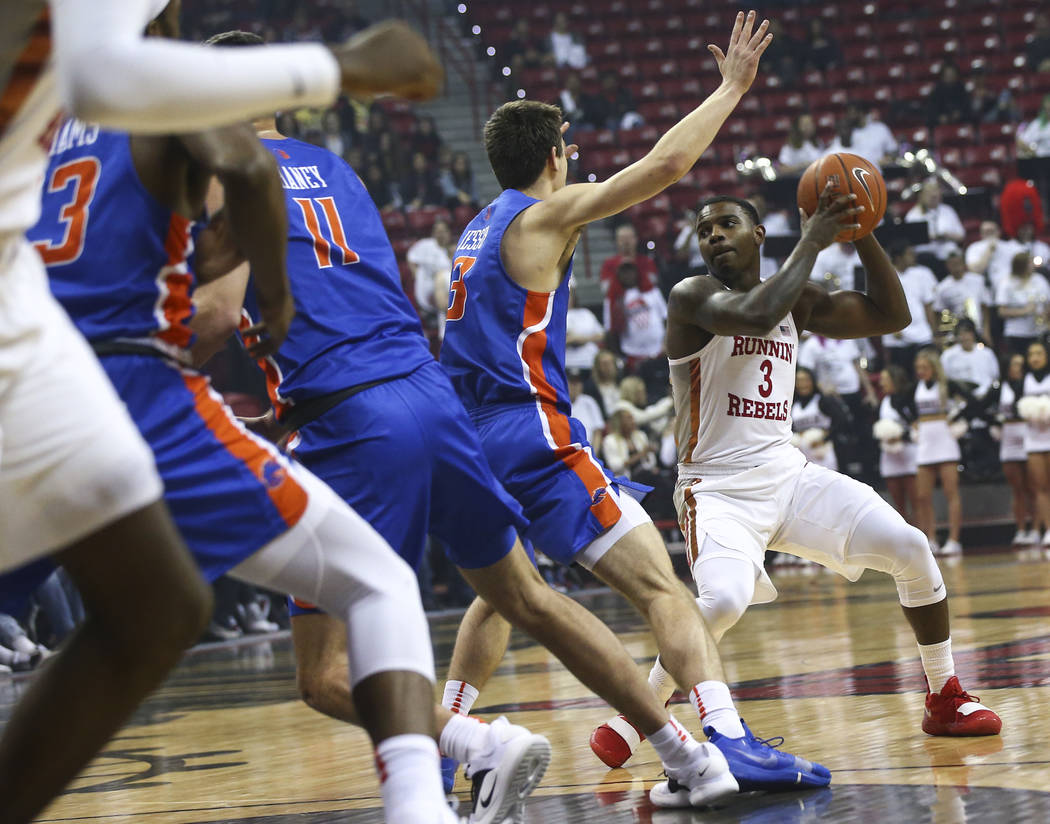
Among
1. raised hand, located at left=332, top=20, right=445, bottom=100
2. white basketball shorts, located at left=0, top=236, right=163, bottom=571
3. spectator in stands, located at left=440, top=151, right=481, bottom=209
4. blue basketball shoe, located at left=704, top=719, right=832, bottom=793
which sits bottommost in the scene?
spectator in stands, located at left=440, top=151, right=481, bottom=209

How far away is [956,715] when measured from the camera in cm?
414

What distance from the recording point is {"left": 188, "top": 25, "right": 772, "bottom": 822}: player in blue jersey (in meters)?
3.27

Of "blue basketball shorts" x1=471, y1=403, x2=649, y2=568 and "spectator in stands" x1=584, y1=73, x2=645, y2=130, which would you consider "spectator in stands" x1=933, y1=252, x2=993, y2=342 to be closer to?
"spectator in stands" x1=584, y1=73, x2=645, y2=130

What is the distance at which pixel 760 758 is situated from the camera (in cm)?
353

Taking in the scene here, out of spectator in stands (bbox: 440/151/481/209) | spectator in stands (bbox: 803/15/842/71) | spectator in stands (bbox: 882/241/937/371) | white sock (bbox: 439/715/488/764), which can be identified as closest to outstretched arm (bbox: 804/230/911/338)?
white sock (bbox: 439/715/488/764)

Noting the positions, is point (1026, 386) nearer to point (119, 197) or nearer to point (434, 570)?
point (434, 570)

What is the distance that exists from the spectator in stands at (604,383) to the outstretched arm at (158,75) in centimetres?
1092

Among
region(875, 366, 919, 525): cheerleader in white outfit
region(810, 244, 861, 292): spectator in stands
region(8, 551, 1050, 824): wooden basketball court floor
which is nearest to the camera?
region(8, 551, 1050, 824): wooden basketball court floor

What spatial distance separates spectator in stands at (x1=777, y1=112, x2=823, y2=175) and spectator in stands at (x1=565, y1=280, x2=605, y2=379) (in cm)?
414

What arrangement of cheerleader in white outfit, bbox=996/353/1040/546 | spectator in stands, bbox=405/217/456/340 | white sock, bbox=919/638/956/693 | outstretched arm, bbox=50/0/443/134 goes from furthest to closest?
spectator in stands, bbox=405/217/456/340, cheerleader in white outfit, bbox=996/353/1040/546, white sock, bbox=919/638/956/693, outstretched arm, bbox=50/0/443/134

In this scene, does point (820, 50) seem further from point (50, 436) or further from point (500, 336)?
point (50, 436)

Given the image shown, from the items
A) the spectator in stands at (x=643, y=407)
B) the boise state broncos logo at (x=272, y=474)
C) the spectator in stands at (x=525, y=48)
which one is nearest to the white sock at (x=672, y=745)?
the boise state broncos logo at (x=272, y=474)

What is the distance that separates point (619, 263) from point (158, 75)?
12699 millimetres

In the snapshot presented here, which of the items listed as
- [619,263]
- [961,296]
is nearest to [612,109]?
[619,263]
